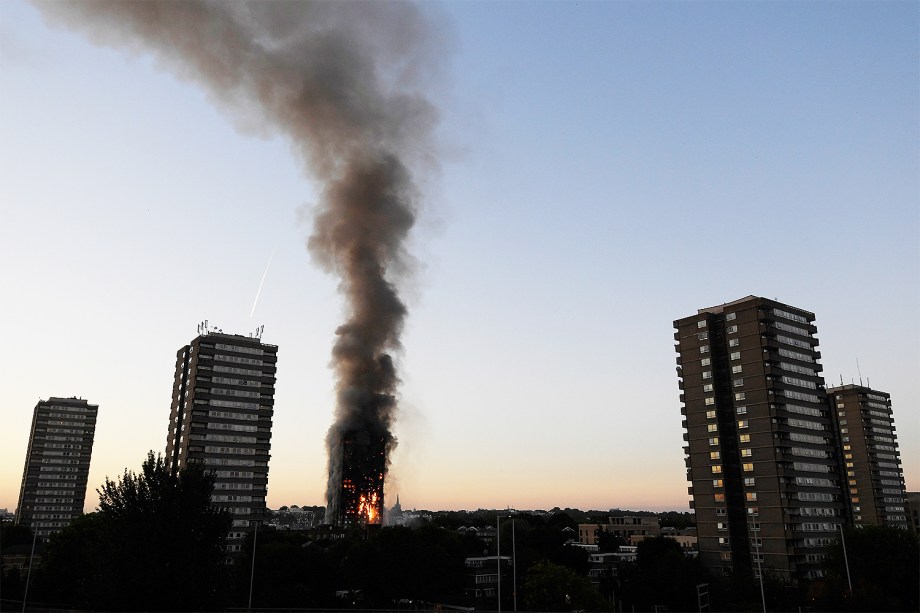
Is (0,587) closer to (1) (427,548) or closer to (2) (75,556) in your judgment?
(2) (75,556)

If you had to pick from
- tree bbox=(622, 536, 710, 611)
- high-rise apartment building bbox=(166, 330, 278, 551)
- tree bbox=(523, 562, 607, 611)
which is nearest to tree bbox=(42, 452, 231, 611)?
tree bbox=(523, 562, 607, 611)

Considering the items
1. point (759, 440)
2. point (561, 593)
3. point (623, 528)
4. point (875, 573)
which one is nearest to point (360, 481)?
point (561, 593)

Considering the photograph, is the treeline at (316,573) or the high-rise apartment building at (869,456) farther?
the high-rise apartment building at (869,456)

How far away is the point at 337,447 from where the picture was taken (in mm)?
126125

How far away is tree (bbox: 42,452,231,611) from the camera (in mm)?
35094

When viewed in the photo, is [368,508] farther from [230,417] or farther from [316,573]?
[316,573]

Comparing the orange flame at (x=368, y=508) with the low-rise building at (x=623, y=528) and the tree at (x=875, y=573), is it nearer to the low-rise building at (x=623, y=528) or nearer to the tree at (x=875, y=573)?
the tree at (x=875, y=573)

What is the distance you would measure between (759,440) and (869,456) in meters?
106

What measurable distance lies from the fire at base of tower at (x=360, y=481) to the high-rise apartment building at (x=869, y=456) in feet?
451

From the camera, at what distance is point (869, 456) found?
185125 mm

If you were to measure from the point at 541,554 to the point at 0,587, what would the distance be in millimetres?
84349

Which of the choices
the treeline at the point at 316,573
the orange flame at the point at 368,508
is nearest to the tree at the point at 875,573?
the treeline at the point at 316,573

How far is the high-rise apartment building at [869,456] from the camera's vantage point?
183500mm

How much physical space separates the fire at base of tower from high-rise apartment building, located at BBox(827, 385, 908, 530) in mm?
137507
